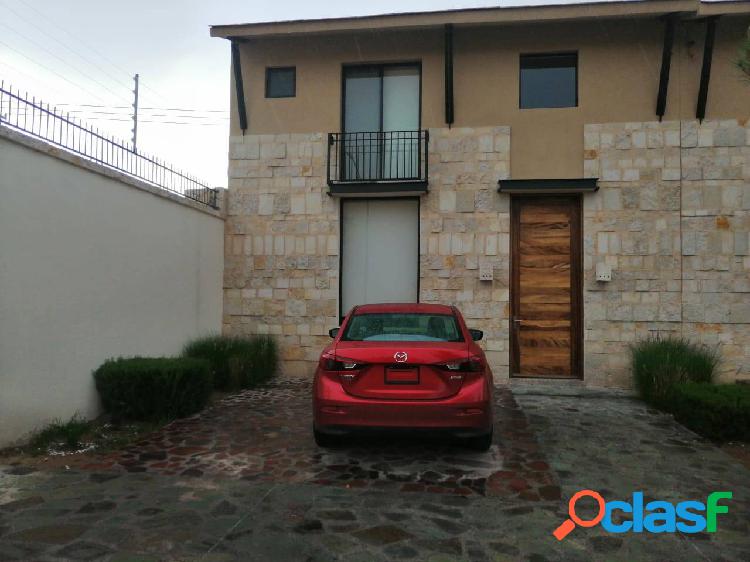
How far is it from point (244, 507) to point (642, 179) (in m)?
8.16

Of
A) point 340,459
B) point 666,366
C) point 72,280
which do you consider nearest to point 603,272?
point 666,366

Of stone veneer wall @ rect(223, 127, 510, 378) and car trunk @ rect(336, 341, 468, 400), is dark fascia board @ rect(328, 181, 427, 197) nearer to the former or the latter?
stone veneer wall @ rect(223, 127, 510, 378)

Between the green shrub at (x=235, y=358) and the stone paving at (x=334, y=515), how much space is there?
3.20 metres

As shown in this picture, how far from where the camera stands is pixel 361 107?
380 inches

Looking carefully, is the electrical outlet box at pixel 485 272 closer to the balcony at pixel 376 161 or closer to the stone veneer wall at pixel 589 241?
the stone veneer wall at pixel 589 241

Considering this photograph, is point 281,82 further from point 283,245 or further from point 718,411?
point 718,411

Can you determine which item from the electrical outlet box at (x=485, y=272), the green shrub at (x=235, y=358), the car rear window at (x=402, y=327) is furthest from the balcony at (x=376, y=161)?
the car rear window at (x=402, y=327)

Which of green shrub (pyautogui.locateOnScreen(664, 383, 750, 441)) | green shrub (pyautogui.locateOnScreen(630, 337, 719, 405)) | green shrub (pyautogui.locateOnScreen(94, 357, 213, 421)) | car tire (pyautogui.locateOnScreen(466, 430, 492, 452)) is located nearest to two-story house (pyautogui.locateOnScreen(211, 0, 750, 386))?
green shrub (pyautogui.locateOnScreen(630, 337, 719, 405))

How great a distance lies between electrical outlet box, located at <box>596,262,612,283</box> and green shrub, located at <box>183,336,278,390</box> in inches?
230

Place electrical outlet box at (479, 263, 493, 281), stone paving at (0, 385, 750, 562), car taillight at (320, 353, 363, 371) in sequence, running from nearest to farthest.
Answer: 1. stone paving at (0, 385, 750, 562)
2. car taillight at (320, 353, 363, 371)
3. electrical outlet box at (479, 263, 493, 281)

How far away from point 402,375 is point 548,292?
5226 mm

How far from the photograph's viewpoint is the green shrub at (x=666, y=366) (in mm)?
7219

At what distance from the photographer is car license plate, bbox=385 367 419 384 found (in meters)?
4.52

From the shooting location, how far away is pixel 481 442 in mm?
4883
